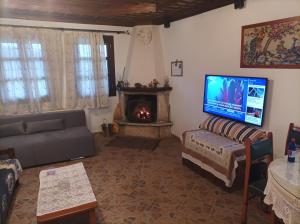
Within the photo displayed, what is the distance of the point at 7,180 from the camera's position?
8.46 feet

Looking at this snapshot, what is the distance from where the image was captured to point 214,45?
3.68 meters

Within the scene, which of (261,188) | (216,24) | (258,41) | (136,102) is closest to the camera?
(261,188)

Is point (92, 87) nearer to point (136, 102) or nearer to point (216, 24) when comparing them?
point (136, 102)

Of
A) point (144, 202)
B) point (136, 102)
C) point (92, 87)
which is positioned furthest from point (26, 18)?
point (144, 202)

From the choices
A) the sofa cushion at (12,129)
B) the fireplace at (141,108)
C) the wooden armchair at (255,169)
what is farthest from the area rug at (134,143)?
the wooden armchair at (255,169)

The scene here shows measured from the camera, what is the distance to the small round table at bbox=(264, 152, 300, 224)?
146 cm

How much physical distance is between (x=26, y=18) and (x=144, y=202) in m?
3.85

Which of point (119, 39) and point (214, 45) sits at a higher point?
point (119, 39)

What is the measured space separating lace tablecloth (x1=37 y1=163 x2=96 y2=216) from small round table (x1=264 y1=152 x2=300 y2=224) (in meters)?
1.46

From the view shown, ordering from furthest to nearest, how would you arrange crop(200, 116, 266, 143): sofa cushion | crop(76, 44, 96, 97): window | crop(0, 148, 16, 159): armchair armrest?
crop(76, 44, 96, 97): window < crop(0, 148, 16, 159): armchair armrest < crop(200, 116, 266, 143): sofa cushion

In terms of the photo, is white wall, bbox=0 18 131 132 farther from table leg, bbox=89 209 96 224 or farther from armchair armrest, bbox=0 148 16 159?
table leg, bbox=89 209 96 224

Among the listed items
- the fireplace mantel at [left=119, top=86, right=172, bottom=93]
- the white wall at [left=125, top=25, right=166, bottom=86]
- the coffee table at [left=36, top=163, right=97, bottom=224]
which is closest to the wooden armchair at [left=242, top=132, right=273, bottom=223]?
the coffee table at [left=36, top=163, right=97, bottom=224]

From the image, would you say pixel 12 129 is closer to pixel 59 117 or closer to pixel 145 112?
pixel 59 117

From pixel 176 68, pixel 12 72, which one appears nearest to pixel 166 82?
pixel 176 68
